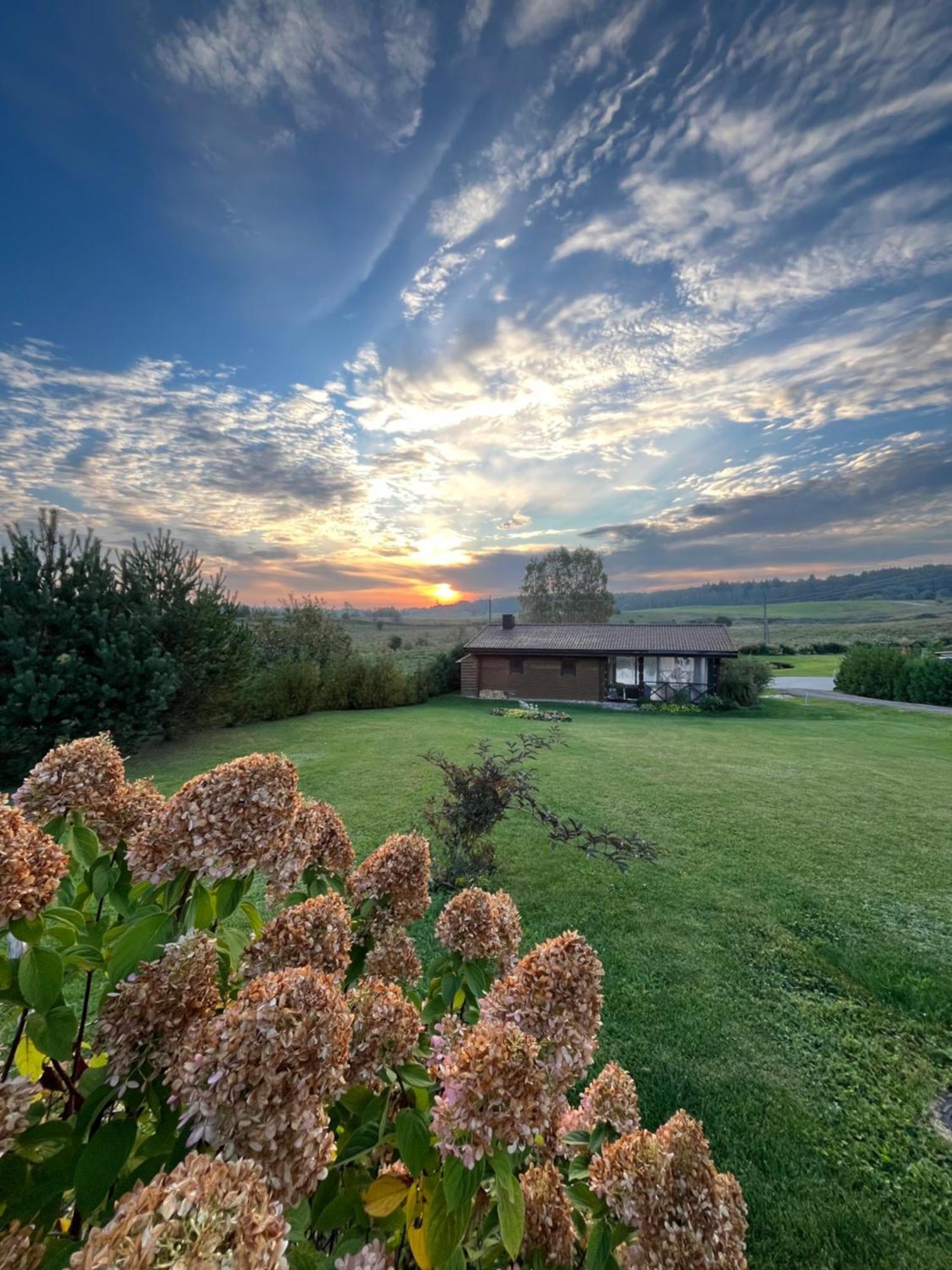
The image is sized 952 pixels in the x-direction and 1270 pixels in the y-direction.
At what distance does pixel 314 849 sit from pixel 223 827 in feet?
1.68

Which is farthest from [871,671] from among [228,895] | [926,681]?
[228,895]

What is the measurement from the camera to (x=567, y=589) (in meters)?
42.0

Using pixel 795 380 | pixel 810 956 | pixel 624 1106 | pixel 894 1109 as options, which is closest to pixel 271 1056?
pixel 624 1106

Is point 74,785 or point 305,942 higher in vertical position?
point 74,785

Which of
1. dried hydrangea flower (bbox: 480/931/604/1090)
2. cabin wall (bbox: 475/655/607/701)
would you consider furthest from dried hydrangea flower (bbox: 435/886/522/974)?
cabin wall (bbox: 475/655/607/701)

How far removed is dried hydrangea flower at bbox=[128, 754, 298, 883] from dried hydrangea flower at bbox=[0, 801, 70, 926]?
13 cm

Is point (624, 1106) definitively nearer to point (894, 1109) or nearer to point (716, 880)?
point (894, 1109)

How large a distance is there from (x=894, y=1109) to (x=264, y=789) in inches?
143

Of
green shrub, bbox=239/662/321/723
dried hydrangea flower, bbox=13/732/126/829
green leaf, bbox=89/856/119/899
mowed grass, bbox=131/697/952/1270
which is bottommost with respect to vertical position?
mowed grass, bbox=131/697/952/1270

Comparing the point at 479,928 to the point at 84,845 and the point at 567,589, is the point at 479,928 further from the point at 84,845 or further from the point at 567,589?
the point at 567,589

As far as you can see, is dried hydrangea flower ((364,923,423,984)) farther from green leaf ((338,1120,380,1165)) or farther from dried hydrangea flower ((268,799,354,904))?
green leaf ((338,1120,380,1165))

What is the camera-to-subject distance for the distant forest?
9819cm

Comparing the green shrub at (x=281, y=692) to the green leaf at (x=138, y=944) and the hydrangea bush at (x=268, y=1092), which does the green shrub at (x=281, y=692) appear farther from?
the green leaf at (x=138, y=944)

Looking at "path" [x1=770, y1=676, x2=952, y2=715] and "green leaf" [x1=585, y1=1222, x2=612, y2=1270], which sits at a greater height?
"green leaf" [x1=585, y1=1222, x2=612, y2=1270]
